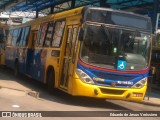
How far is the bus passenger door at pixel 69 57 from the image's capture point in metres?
13.1

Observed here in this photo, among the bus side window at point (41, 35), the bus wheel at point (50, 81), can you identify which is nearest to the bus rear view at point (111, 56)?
the bus wheel at point (50, 81)

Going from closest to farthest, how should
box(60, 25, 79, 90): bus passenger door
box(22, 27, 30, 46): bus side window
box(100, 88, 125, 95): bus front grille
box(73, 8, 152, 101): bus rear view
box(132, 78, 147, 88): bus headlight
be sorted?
box(73, 8, 152, 101): bus rear view
box(100, 88, 125, 95): bus front grille
box(60, 25, 79, 90): bus passenger door
box(132, 78, 147, 88): bus headlight
box(22, 27, 30, 46): bus side window

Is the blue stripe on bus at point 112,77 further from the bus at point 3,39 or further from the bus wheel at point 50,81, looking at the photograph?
the bus at point 3,39

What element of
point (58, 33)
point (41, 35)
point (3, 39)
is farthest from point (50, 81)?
point (3, 39)

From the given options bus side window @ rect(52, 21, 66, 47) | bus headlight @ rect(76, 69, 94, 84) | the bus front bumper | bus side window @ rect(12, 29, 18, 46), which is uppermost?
bus side window @ rect(52, 21, 66, 47)

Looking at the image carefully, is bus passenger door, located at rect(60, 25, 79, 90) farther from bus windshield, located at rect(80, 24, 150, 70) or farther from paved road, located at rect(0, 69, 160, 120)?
paved road, located at rect(0, 69, 160, 120)

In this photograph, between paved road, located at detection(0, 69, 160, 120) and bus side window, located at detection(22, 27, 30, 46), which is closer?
paved road, located at detection(0, 69, 160, 120)

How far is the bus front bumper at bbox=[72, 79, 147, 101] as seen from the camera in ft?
41.4

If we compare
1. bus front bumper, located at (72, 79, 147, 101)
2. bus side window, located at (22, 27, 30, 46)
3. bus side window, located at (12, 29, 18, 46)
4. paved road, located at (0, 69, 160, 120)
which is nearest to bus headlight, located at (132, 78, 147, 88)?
bus front bumper, located at (72, 79, 147, 101)

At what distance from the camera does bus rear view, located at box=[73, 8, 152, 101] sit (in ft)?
41.8

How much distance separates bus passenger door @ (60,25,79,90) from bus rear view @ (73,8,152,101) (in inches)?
16.8

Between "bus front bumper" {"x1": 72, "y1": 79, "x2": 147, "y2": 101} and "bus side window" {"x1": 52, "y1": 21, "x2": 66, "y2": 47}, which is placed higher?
"bus side window" {"x1": 52, "y1": 21, "x2": 66, "y2": 47}

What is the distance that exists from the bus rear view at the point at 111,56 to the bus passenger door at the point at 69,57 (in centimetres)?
43

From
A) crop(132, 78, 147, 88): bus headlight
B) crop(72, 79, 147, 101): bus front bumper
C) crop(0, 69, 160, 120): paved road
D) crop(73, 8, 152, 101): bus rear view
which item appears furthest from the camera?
crop(132, 78, 147, 88): bus headlight
